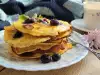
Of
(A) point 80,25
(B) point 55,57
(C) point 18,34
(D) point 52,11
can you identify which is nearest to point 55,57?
(B) point 55,57

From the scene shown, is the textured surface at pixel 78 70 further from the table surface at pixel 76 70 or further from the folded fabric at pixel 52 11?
the folded fabric at pixel 52 11

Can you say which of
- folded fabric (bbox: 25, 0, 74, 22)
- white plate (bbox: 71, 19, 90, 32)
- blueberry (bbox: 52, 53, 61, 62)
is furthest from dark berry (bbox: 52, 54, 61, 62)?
folded fabric (bbox: 25, 0, 74, 22)

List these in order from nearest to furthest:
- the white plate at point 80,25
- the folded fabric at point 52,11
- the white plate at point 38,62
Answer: the white plate at point 38,62 → the white plate at point 80,25 → the folded fabric at point 52,11

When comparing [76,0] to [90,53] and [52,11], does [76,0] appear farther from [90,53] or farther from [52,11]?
[90,53]

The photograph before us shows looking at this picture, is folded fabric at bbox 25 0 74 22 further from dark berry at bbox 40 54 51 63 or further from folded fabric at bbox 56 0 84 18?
dark berry at bbox 40 54 51 63

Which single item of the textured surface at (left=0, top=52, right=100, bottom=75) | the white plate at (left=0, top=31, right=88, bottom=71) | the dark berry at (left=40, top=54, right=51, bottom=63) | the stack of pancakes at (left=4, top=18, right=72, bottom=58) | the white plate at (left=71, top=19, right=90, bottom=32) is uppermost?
the stack of pancakes at (left=4, top=18, right=72, bottom=58)

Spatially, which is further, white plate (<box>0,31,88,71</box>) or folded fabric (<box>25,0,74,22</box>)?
folded fabric (<box>25,0,74,22</box>)

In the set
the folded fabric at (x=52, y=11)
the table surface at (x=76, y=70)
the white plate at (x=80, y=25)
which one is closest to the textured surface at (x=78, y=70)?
the table surface at (x=76, y=70)

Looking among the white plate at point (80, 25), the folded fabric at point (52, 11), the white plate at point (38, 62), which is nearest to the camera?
the white plate at point (38, 62)

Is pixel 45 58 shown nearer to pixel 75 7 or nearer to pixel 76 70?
pixel 76 70
